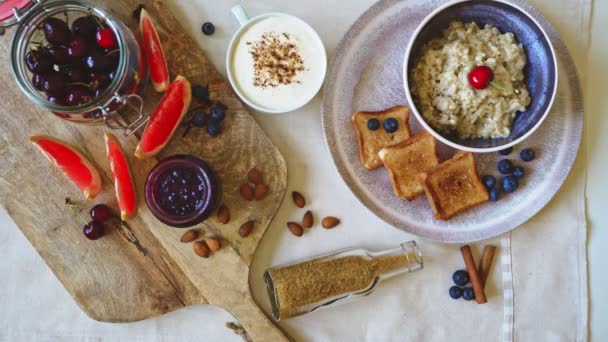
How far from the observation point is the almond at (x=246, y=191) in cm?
172

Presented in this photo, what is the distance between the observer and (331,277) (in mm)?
1691

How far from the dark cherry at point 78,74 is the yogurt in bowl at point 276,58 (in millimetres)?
427

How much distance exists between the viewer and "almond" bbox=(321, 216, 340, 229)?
5.89 ft

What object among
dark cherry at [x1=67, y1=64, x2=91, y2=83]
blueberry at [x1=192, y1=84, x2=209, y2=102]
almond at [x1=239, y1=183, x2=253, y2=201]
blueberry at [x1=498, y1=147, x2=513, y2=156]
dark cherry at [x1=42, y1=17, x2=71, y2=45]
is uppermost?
dark cherry at [x1=42, y1=17, x2=71, y2=45]

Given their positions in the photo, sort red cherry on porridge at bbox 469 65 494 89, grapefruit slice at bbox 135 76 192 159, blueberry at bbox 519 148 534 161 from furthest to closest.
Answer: blueberry at bbox 519 148 534 161 < grapefruit slice at bbox 135 76 192 159 < red cherry on porridge at bbox 469 65 494 89

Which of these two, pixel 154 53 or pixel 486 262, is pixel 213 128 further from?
pixel 486 262

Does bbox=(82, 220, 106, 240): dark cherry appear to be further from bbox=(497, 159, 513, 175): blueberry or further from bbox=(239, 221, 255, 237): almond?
bbox=(497, 159, 513, 175): blueberry

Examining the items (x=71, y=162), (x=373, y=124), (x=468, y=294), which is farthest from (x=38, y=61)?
(x=468, y=294)

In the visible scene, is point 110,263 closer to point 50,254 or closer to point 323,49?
point 50,254

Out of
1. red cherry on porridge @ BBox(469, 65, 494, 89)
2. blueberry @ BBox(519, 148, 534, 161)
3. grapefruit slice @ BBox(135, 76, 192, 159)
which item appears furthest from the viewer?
blueberry @ BBox(519, 148, 534, 161)

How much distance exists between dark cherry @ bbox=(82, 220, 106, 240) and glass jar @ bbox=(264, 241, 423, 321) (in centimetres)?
57

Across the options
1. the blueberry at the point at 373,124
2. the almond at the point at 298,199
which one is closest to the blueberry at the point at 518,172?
the blueberry at the point at 373,124

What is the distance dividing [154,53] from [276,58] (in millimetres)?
386

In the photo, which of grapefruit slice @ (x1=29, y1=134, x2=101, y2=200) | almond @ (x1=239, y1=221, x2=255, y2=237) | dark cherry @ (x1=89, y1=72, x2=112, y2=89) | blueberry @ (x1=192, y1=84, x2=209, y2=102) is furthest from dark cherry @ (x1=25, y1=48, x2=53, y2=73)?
almond @ (x1=239, y1=221, x2=255, y2=237)
